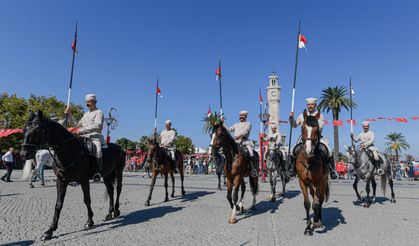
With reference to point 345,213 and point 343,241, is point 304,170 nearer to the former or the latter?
point 343,241

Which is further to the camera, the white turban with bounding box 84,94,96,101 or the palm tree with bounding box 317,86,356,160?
the palm tree with bounding box 317,86,356,160

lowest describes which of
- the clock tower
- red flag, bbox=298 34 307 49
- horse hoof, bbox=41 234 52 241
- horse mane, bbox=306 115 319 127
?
horse hoof, bbox=41 234 52 241

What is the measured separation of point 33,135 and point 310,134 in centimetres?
579

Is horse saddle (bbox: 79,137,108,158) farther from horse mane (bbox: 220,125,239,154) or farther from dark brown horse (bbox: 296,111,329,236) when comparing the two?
dark brown horse (bbox: 296,111,329,236)

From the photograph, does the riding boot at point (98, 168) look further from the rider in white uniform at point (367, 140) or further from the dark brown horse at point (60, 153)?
the rider in white uniform at point (367, 140)

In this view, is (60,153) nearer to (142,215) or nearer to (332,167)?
(142,215)

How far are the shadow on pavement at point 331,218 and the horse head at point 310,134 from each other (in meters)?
1.94

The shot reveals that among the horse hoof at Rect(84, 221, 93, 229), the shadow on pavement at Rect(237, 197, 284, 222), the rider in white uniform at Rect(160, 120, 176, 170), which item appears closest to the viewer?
the horse hoof at Rect(84, 221, 93, 229)

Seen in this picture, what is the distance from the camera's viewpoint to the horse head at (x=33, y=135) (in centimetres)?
632

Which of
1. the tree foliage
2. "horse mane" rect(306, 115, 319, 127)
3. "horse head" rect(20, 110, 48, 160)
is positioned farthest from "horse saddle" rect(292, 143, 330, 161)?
the tree foliage

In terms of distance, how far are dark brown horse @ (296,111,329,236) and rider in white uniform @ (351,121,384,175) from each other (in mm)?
5146

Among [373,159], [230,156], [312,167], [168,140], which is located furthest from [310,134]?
[168,140]

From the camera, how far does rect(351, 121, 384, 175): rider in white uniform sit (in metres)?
11.9

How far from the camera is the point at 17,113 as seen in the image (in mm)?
47875
